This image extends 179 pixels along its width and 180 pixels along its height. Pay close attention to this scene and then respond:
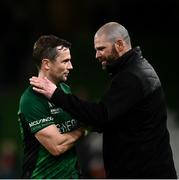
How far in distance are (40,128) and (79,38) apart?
8.78 meters

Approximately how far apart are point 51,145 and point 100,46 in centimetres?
89

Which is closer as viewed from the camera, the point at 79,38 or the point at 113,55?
the point at 113,55

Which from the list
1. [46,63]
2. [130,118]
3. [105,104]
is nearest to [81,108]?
[105,104]

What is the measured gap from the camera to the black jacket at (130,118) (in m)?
6.53

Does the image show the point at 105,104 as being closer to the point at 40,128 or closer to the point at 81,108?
the point at 81,108

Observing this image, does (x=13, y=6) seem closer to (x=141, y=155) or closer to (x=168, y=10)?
(x=168, y=10)

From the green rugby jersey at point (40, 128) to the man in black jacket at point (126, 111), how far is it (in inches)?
7.4

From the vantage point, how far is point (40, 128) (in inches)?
262

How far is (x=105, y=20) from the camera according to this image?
51.6 ft

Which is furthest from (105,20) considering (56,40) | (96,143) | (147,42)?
(56,40)

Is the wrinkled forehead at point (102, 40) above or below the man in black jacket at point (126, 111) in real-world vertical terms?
above

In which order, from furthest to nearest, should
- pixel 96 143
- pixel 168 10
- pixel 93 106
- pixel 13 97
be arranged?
pixel 168 10 → pixel 13 97 → pixel 96 143 → pixel 93 106

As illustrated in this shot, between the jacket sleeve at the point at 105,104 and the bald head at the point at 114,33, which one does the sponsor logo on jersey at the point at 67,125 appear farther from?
the bald head at the point at 114,33

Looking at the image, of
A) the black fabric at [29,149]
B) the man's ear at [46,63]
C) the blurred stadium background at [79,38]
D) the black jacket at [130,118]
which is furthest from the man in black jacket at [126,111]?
the blurred stadium background at [79,38]
